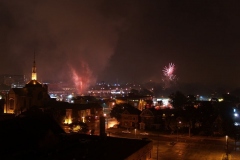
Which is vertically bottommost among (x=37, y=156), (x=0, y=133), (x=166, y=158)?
(x=166, y=158)

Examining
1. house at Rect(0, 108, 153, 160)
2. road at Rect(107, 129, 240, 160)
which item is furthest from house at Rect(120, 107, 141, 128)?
house at Rect(0, 108, 153, 160)

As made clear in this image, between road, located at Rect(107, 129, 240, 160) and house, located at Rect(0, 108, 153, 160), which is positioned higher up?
house, located at Rect(0, 108, 153, 160)

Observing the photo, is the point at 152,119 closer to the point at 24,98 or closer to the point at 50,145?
the point at 24,98

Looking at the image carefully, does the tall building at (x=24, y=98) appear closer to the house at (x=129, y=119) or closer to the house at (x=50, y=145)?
the house at (x=129, y=119)

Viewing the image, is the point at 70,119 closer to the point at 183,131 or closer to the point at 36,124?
the point at 183,131

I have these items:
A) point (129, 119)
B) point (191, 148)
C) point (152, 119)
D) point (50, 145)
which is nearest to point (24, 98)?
point (129, 119)

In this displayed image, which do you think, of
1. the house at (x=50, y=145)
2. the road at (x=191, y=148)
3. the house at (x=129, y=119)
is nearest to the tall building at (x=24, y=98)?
the house at (x=129, y=119)

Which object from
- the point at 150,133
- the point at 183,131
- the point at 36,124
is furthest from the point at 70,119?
the point at 36,124

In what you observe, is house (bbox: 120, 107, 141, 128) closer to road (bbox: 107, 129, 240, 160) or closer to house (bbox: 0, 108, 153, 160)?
road (bbox: 107, 129, 240, 160)
